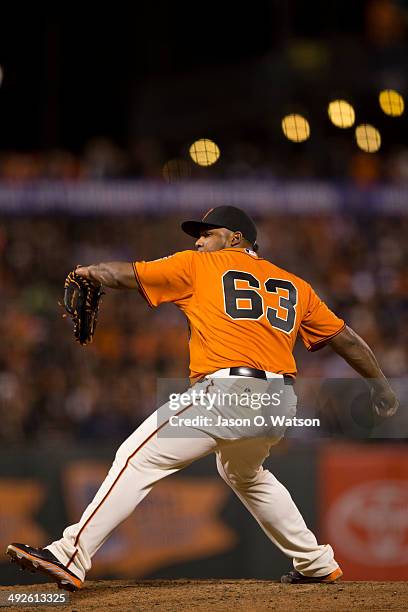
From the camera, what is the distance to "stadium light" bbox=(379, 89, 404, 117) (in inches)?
653

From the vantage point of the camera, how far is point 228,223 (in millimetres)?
5152

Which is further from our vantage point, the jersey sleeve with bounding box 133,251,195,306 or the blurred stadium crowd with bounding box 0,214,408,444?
the blurred stadium crowd with bounding box 0,214,408,444

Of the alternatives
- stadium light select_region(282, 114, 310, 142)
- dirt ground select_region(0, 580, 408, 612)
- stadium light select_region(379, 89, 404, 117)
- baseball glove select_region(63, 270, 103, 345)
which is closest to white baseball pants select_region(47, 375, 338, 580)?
dirt ground select_region(0, 580, 408, 612)

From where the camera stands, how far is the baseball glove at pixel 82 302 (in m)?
4.93

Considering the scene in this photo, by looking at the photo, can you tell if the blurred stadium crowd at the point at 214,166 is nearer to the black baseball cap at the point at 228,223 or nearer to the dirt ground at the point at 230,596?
the black baseball cap at the point at 228,223

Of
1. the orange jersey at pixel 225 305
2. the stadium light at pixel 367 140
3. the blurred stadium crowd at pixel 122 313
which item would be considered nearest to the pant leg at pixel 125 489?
the orange jersey at pixel 225 305

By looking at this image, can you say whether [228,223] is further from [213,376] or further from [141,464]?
[141,464]

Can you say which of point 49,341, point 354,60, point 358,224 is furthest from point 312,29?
point 49,341

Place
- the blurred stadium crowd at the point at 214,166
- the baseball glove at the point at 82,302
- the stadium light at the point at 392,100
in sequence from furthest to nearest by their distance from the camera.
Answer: the stadium light at the point at 392,100 < the blurred stadium crowd at the point at 214,166 < the baseball glove at the point at 82,302

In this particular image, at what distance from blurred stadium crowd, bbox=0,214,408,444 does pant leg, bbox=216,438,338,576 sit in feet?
14.8

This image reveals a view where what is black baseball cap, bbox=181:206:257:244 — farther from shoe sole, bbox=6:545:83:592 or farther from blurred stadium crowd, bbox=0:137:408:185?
blurred stadium crowd, bbox=0:137:408:185

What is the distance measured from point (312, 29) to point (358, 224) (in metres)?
10.6

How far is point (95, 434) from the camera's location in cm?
980

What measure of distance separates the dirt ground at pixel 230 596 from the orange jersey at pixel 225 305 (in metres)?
1.16
